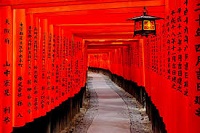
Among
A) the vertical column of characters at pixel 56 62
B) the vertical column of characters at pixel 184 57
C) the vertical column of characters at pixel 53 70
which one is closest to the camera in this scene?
the vertical column of characters at pixel 184 57

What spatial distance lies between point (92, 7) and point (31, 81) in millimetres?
2420

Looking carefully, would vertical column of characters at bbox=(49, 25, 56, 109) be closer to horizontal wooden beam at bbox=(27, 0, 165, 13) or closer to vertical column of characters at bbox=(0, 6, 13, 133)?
horizontal wooden beam at bbox=(27, 0, 165, 13)

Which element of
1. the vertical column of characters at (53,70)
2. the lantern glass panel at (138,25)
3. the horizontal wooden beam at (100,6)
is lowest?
the vertical column of characters at (53,70)

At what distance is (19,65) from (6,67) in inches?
21.0

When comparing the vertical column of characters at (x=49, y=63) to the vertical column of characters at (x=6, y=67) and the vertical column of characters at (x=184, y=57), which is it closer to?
the vertical column of characters at (x=6, y=67)

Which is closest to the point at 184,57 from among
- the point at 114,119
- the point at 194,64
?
the point at 194,64

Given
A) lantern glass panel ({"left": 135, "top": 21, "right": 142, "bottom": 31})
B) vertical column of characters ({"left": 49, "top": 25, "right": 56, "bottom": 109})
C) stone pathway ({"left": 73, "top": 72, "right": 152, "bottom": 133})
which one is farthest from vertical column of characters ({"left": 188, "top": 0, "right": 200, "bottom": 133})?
stone pathway ({"left": 73, "top": 72, "right": 152, "bottom": 133})

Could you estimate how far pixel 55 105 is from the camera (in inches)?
428

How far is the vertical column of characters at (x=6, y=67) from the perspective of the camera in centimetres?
660

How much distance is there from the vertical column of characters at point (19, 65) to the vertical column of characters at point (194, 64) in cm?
436

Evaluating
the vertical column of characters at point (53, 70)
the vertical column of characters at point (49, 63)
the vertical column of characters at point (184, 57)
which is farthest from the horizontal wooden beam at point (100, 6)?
the vertical column of characters at point (184, 57)

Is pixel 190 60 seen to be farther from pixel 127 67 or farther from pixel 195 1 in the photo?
pixel 127 67

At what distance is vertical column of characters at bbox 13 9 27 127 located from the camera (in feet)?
23.2

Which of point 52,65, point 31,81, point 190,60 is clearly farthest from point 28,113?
point 190,60
